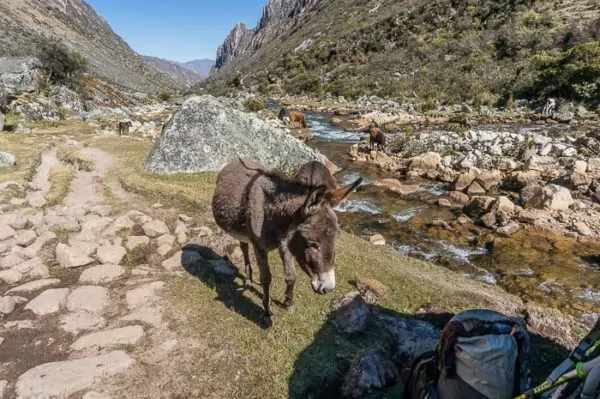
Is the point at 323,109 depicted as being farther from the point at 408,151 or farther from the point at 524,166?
the point at 524,166

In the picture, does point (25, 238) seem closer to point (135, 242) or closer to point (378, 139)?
point (135, 242)

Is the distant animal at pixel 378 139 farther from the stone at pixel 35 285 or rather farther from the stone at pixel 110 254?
the stone at pixel 35 285

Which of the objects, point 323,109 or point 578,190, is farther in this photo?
point 323,109

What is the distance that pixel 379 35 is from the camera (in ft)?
279

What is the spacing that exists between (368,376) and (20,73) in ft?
150

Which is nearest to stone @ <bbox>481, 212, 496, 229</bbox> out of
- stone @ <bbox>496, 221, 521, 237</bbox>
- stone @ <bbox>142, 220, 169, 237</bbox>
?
stone @ <bbox>496, 221, 521, 237</bbox>

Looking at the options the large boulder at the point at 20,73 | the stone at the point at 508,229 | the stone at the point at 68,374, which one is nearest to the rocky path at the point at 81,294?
the stone at the point at 68,374

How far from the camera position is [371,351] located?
560cm

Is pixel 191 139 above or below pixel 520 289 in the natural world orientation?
above

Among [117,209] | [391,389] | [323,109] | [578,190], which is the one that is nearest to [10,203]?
[117,209]

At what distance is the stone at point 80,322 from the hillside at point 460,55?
122 feet

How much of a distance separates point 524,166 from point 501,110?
64.1 ft

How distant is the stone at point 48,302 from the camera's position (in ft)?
21.1

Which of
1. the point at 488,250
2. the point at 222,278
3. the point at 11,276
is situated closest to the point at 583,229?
the point at 488,250
